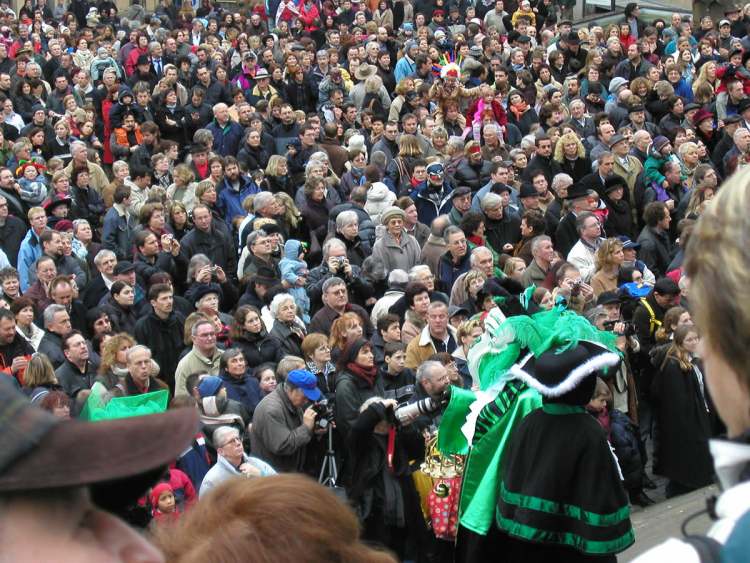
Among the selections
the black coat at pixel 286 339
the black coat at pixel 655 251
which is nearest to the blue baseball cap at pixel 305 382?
the black coat at pixel 286 339

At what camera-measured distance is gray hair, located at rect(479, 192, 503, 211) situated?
12.7 m

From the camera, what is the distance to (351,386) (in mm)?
8000

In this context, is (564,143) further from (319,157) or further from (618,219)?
(319,157)

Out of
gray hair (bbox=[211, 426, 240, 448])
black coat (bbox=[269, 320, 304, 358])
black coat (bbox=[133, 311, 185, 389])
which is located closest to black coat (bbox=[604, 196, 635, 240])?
black coat (bbox=[269, 320, 304, 358])

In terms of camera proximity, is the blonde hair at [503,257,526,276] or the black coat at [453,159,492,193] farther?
the black coat at [453,159,492,193]

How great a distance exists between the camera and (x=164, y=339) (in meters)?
10.2

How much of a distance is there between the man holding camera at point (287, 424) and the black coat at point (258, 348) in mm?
1650

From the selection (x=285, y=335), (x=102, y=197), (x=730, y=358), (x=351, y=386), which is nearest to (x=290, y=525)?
(x=730, y=358)

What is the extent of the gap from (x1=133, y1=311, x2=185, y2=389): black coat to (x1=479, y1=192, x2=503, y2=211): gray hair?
3.77 metres

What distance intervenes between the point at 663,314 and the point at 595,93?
8710 mm

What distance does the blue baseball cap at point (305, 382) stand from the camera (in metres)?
7.88

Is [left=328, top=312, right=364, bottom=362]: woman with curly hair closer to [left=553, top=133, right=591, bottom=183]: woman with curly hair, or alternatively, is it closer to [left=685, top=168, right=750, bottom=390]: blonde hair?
[left=553, top=133, right=591, bottom=183]: woman with curly hair

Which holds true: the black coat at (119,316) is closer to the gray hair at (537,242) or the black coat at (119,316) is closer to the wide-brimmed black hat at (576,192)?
the gray hair at (537,242)

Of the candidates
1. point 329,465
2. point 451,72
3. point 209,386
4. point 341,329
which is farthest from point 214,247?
point 451,72
